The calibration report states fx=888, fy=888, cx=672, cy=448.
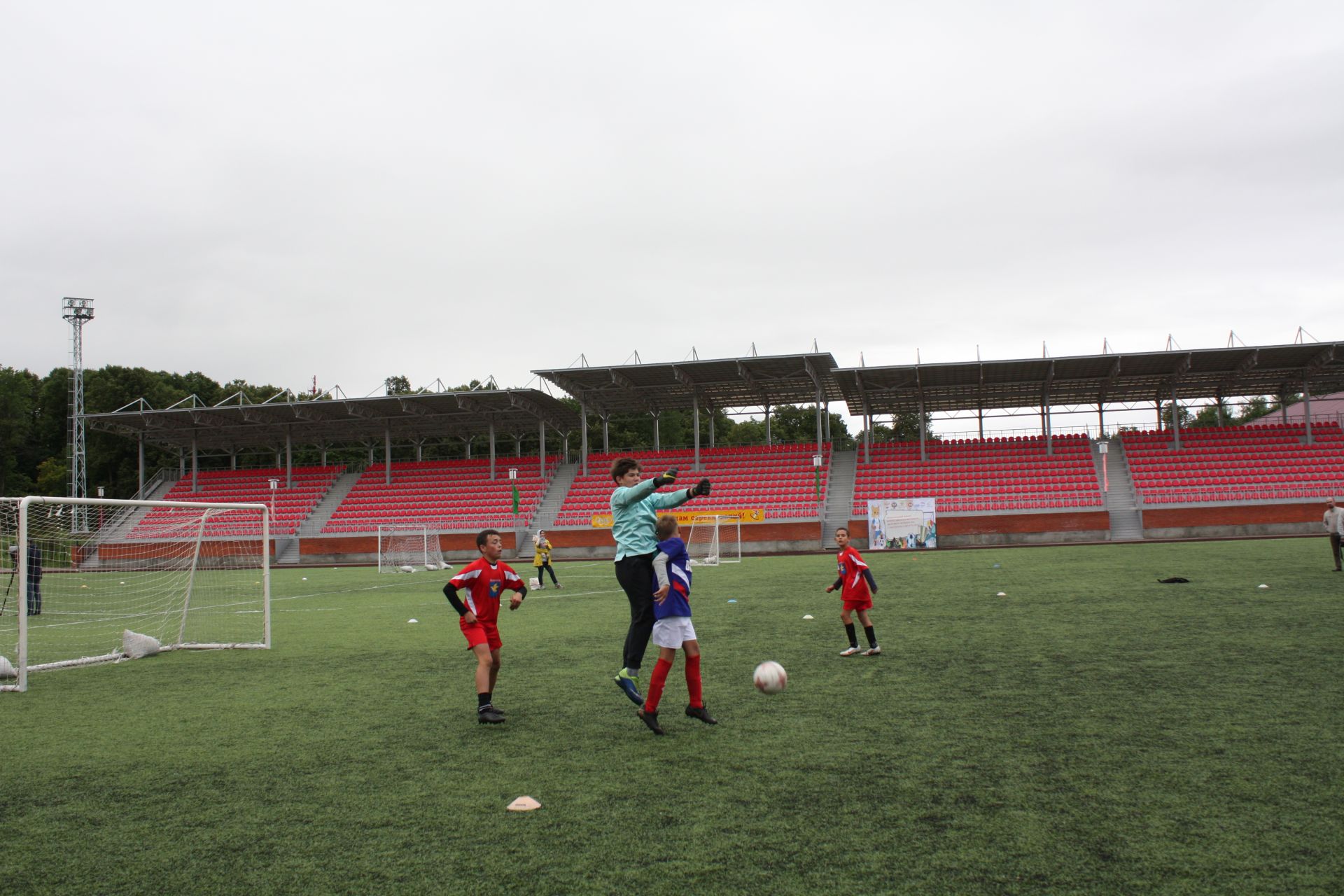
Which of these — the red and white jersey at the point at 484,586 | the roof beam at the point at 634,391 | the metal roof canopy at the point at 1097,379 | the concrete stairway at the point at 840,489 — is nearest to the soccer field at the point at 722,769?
the red and white jersey at the point at 484,586

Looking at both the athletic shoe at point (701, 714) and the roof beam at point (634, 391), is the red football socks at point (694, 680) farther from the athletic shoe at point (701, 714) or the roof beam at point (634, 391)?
the roof beam at point (634, 391)

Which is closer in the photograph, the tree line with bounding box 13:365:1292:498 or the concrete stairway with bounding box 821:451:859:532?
the concrete stairway with bounding box 821:451:859:532

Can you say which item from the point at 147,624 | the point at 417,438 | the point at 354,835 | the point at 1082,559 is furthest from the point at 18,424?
the point at 354,835

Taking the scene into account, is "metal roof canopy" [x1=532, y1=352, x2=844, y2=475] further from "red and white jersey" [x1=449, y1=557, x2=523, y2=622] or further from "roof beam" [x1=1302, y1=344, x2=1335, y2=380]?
"red and white jersey" [x1=449, y1=557, x2=523, y2=622]

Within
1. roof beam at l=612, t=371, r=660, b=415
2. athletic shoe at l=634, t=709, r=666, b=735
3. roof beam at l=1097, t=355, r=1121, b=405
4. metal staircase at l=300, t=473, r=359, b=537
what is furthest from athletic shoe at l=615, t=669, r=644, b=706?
metal staircase at l=300, t=473, r=359, b=537

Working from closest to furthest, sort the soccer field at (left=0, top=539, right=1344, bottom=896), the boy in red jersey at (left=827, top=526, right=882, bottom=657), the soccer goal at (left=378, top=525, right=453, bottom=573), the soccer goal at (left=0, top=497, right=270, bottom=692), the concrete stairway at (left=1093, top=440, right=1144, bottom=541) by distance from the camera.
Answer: the soccer field at (left=0, top=539, right=1344, bottom=896)
the boy in red jersey at (left=827, top=526, right=882, bottom=657)
the soccer goal at (left=0, top=497, right=270, bottom=692)
the soccer goal at (left=378, top=525, right=453, bottom=573)
the concrete stairway at (left=1093, top=440, right=1144, bottom=541)

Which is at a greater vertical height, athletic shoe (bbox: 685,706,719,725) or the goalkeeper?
the goalkeeper

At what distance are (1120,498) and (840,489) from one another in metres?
11.6

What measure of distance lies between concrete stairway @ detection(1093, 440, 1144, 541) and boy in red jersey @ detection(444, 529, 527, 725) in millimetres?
33081

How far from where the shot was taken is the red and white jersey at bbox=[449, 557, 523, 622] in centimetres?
731

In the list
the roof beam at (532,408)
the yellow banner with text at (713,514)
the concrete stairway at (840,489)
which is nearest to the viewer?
the concrete stairway at (840,489)

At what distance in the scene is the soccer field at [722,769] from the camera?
13.0 ft

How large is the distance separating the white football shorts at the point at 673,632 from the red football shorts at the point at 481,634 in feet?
4.61

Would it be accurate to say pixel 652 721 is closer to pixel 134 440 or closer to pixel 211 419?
pixel 211 419
